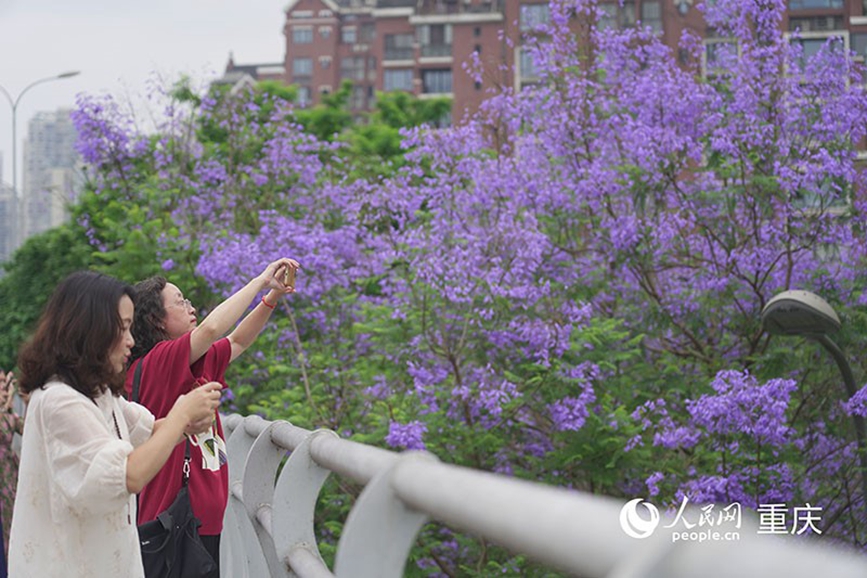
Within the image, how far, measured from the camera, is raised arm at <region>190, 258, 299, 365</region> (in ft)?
14.6

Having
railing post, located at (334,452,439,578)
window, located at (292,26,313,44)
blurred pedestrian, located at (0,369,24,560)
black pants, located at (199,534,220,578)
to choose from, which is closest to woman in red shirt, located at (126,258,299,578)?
black pants, located at (199,534,220,578)

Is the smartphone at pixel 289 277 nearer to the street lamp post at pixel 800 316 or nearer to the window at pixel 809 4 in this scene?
the street lamp post at pixel 800 316

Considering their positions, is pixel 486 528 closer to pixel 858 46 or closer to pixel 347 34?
pixel 858 46

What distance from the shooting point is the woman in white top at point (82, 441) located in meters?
2.98

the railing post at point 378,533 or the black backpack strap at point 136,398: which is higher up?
the railing post at point 378,533

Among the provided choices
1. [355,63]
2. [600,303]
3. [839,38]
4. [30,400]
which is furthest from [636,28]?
[355,63]

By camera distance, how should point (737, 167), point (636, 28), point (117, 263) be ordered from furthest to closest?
point (117, 263) < point (636, 28) < point (737, 167)

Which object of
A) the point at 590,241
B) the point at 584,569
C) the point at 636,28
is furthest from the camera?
the point at 636,28

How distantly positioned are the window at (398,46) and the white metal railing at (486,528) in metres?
82.7

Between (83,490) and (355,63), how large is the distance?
8916 centimetres

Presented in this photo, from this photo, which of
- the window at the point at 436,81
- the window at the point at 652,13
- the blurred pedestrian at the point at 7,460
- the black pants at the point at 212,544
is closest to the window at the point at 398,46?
the window at the point at 436,81

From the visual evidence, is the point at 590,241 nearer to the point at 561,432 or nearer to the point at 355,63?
the point at 561,432

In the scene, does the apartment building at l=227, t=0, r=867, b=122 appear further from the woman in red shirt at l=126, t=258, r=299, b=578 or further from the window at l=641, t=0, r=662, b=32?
the woman in red shirt at l=126, t=258, r=299, b=578

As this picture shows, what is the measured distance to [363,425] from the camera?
10195 millimetres
